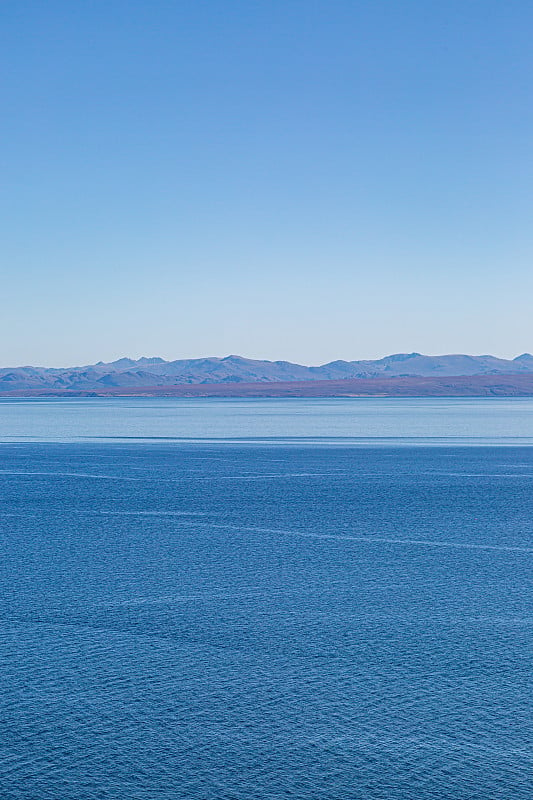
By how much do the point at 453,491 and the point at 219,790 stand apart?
2052 centimetres

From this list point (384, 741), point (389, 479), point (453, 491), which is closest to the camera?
point (384, 741)

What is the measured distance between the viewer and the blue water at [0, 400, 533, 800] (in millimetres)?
6961

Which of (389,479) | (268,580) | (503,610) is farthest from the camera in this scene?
(389,479)

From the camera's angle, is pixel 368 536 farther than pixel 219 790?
Yes

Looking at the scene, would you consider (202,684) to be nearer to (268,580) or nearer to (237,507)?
(268,580)

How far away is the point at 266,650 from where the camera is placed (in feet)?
32.9

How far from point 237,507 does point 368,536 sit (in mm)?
5393

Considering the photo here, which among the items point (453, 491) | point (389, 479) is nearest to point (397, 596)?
point (453, 491)

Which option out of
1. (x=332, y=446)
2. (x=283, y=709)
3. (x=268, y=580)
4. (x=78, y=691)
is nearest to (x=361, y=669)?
(x=283, y=709)

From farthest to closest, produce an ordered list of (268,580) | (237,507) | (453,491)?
(453,491), (237,507), (268,580)

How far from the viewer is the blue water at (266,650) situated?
6.96 m

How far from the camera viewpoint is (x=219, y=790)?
21.7 ft

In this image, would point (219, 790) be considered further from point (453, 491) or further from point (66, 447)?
point (66, 447)

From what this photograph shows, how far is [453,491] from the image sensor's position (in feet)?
86.4
